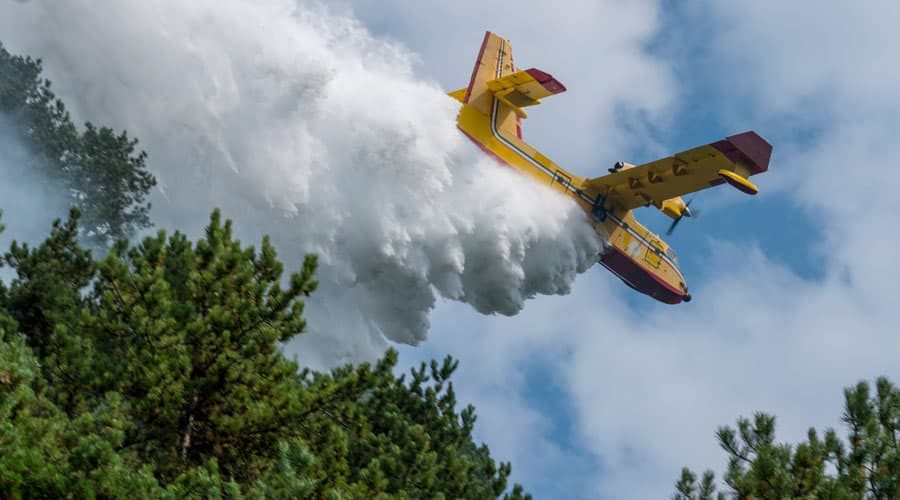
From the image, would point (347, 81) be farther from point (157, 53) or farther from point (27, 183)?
point (27, 183)

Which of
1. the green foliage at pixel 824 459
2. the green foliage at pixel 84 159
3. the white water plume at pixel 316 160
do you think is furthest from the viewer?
the green foliage at pixel 84 159

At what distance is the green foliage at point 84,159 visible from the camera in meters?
31.9

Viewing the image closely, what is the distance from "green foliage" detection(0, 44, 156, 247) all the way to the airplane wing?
13.0 m

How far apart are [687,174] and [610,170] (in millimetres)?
1861

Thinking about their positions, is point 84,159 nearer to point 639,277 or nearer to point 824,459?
point 639,277

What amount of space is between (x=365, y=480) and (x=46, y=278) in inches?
230

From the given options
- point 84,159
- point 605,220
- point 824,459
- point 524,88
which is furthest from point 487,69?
point 824,459

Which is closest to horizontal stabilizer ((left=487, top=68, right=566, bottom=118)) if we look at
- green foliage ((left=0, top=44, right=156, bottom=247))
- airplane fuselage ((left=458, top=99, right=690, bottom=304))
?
airplane fuselage ((left=458, top=99, right=690, bottom=304))

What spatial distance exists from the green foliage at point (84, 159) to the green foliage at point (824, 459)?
2269cm

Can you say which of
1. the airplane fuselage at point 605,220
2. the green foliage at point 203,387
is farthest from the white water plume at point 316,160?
the green foliage at point 203,387

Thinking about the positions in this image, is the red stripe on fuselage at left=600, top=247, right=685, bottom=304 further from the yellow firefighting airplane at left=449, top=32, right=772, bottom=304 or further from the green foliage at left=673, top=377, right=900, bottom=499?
the green foliage at left=673, top=377, right=900, bottom=499

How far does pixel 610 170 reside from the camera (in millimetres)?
27047

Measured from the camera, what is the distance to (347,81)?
23688 millimetres

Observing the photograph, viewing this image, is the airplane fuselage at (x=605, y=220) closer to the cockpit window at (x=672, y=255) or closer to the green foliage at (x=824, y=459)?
the cockpit window at (x=672, y=255)
